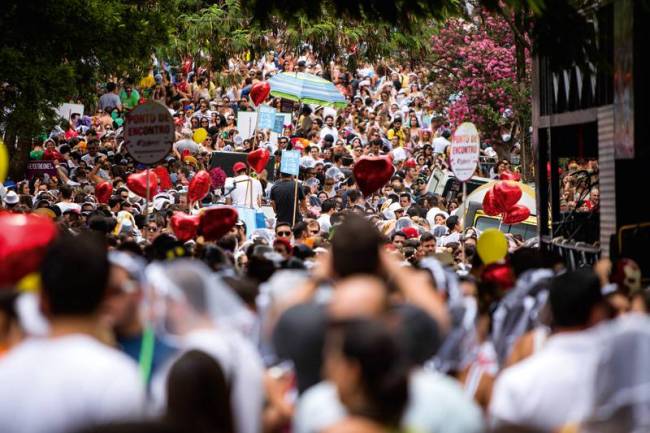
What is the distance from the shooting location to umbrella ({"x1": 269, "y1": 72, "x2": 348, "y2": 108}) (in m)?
26.1

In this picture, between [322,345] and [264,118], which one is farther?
[264,118]

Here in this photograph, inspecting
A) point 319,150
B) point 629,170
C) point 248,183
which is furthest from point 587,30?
point 319,150

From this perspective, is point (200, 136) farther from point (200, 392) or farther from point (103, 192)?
point (200, 392)

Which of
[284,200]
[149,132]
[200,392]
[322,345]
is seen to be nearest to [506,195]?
[284,200]

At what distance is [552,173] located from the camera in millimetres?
15898

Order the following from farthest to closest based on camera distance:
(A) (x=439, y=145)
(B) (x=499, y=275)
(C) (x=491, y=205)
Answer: (A) (x=439, y=145)
(C) (x=491, y=205)
(B) (x=499, y=275)

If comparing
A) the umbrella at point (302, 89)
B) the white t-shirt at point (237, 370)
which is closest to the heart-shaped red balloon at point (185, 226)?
the white t-shirt at point (237, 370)

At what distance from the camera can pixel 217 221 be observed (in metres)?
12.3

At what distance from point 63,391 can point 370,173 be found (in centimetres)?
1244

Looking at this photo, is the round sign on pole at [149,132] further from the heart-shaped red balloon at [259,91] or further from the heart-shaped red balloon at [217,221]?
the heart-shaped red balloon at [259,91]

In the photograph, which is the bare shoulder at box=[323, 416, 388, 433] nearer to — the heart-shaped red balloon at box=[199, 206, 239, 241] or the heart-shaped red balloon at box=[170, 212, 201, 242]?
the heart-shaped red balloon at box=[199, 206, 239, 241]

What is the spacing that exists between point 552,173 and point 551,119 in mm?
916

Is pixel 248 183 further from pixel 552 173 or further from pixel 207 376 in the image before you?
pixel 207 376

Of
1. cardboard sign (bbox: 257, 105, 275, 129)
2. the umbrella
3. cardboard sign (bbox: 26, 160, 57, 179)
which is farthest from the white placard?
cardboard sign (bbox: 257, 105, 275, 129)
